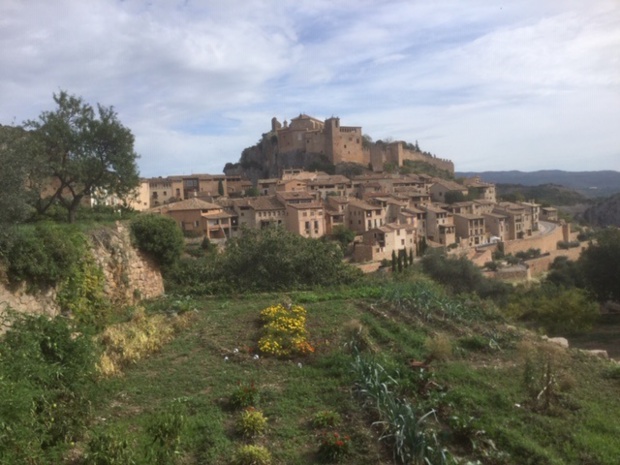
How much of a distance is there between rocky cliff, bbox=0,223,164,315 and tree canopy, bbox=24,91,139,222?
11.8 feet

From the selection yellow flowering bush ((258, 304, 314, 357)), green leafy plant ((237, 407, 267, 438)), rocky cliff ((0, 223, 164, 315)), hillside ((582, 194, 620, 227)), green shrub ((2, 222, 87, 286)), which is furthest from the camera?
hillside ((582, 194, 620, 227))

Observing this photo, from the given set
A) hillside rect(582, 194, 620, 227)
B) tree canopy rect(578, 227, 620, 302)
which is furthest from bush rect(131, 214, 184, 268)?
hillside rect(582, 194, 620, 227)

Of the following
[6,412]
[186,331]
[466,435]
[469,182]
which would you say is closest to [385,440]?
[466,435]

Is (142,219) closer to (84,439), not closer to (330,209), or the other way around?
(84,439)

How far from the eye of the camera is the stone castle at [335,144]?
7956 cm

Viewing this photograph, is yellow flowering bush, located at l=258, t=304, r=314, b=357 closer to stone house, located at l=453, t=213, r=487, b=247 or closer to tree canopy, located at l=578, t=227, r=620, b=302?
tree canopy, located at l=578, t=227, r=620, b=302

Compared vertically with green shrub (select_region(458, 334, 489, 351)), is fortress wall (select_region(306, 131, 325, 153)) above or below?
above

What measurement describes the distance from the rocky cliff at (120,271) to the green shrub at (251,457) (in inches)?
252

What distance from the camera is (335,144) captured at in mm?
79312

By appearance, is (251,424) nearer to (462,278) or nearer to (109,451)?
(109,451)

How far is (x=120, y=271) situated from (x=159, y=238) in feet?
8.22

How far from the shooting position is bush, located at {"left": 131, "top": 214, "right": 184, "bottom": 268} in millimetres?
17188

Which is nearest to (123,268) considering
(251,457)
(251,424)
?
(251,424)

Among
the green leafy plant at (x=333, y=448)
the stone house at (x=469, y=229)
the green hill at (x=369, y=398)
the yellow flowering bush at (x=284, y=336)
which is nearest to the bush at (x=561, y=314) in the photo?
the green hill at (x=369, y=398)
